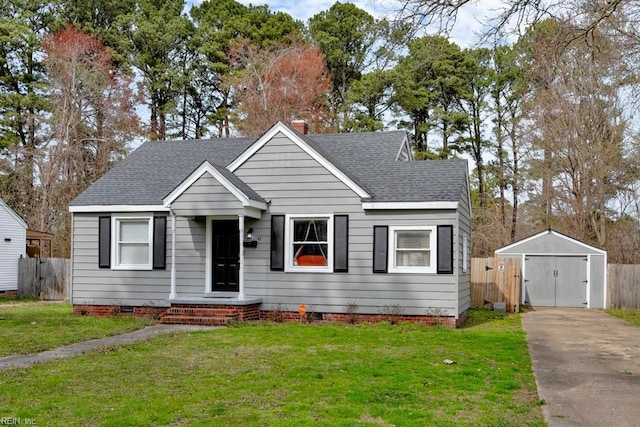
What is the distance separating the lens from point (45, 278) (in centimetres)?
2464

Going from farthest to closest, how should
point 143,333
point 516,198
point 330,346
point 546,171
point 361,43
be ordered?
point 361,43 → point 516,198 → point 546,171 → point 143,333 → point 330,346

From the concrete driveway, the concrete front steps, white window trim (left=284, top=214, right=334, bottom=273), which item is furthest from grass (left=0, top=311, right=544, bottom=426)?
white window trim (left=284, top=214, right=334, bottom=273)

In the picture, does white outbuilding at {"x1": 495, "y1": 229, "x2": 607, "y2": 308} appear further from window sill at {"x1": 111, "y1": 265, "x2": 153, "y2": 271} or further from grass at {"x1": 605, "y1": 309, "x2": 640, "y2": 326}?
window sill at {"x1": 111, "y1": 265, "x2": 153, "y2": 271}

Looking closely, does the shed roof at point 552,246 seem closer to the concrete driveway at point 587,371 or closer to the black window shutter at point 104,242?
the concrete driveway at point 587,371

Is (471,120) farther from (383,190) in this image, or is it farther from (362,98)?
(383,190)

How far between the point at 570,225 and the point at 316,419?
24847 mm

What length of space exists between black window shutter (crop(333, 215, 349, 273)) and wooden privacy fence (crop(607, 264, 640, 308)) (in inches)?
449

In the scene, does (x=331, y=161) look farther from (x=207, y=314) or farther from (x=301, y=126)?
(x=207, y=314)

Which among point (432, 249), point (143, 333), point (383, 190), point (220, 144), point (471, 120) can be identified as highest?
point (471, 120)

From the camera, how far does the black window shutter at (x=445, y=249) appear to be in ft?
47.8

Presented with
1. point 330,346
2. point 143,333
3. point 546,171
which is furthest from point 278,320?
point 546,171

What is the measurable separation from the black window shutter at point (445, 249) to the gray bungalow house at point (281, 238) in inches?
0.9

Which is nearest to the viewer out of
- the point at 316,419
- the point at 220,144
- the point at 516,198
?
the point at 316,419

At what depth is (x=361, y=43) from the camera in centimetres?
3772
